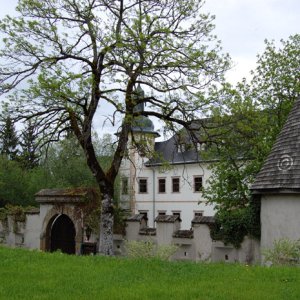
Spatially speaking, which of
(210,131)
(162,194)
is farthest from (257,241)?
(162,194)

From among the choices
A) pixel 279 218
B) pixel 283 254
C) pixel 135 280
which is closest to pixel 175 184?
pixel 279 218

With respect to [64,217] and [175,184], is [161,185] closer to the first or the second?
[175,184]

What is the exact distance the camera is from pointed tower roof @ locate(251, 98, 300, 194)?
14.0 meters

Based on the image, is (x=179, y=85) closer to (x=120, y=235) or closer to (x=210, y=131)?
(x=210, y=131)

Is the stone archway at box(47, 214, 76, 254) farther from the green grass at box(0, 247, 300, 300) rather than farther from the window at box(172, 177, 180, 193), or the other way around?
the window at box(172, 177, 180, 193)

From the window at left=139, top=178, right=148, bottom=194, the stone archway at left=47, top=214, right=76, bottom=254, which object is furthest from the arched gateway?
the window at left=139, top=178, right=148, bottom=194

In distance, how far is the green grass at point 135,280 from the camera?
21.9ft

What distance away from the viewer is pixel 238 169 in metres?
20.9

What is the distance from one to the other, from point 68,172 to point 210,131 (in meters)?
23.4

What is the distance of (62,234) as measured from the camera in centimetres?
1909

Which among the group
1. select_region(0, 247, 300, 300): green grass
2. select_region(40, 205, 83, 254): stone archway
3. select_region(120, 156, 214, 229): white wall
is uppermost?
select_region(120, 156, 214, 229): white wall

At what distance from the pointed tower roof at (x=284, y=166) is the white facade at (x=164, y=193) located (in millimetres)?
25533

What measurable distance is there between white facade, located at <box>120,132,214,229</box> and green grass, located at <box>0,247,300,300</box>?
32156 millimetres

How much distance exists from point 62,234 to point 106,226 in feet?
11.9
